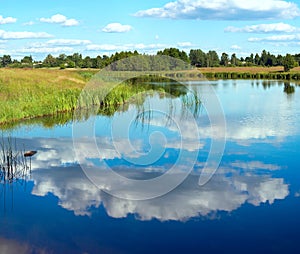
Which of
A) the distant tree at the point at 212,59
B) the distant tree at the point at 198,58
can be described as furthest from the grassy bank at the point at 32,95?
the distant tree at the point at 212,59

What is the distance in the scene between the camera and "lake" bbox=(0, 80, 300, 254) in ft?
20.4

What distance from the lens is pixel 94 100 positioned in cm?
2178

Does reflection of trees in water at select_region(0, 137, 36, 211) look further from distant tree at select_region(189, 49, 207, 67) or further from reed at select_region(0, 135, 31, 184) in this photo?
distant tree at select_region(189, 49, 207, 67)

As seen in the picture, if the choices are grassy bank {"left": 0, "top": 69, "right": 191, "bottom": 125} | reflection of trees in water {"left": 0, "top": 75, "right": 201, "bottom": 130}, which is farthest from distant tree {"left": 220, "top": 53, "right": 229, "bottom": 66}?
grassy bank {"left": 0, "top": 69, "right": 191, "bottom": 125}

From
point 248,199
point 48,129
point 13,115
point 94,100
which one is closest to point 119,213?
point 248,199

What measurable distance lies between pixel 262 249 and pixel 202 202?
6.41ft

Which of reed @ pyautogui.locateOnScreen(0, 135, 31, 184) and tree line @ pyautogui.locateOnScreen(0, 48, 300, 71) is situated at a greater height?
tree line @ pyautogui.locateOnScreen(0, 48, 300, 71)

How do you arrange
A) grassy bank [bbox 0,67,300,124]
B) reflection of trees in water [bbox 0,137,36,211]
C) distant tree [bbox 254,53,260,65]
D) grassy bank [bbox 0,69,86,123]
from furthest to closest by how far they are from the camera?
1. distant tree [bbox 254,53,260,65]
2. grassy bank [bbox 0,67,300,124]
3. grassy bank [bbox 0,69,86,123]
4. reflection of trees in water [bbox 0,137,36,211]

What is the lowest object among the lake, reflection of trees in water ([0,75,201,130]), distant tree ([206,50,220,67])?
the lake

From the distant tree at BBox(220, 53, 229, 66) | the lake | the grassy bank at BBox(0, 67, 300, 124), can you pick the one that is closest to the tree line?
the distant tree at BBox(220, 53, 229, 66)

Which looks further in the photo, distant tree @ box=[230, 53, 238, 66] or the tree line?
distant tree @ box=[230, 53, 238, 66]

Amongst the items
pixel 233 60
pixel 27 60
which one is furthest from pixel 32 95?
pixel 233 60

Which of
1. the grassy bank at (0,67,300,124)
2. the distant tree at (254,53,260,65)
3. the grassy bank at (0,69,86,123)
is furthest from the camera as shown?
the distant tree at (254,53,260,65)

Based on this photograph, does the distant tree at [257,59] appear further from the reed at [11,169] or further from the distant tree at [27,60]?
the reed at [11,169]
